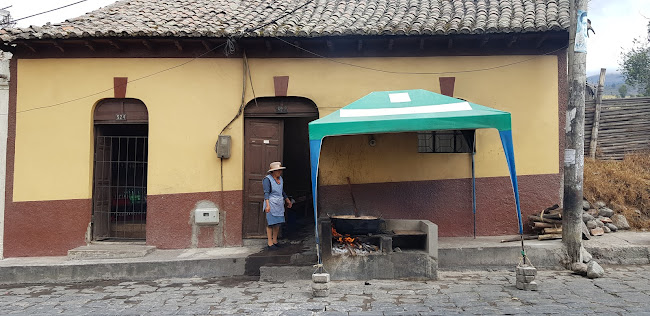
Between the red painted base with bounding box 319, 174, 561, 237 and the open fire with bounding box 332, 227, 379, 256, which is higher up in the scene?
the red painted base with bounding box 319, 174, 561, 237

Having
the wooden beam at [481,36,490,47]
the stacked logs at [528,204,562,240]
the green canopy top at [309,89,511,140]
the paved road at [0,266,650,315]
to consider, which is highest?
the wooden beam at [481,36,490,47]

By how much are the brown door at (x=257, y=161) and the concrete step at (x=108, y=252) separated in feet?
6.23

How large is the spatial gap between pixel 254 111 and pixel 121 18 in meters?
3.28

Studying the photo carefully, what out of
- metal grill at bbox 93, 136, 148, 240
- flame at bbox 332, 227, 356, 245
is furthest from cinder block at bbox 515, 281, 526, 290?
metal grill at bbox 93, 136, 148, 240

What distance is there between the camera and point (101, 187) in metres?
8.64

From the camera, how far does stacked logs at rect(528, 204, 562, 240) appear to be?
741 cm

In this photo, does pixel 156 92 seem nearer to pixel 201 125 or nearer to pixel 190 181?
pixel 201 125

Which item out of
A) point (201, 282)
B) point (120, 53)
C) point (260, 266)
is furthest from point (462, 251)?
point (120, 53)

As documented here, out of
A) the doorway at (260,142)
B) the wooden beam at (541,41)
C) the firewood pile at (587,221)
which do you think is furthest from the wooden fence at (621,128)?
the doorway at (260,142)

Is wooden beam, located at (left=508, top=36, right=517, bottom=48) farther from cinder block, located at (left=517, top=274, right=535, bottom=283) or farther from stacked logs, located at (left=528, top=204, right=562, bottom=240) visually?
cinder block, located at (left=517, top=274, right=535, bottom=283)

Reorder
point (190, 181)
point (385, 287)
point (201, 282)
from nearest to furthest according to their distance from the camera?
point (385, 287) → point (201, 282) → point (190, 181)

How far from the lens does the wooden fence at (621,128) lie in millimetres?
9789

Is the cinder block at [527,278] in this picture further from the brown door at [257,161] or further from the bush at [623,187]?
the brown door at [257,161]

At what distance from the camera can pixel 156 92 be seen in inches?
327
